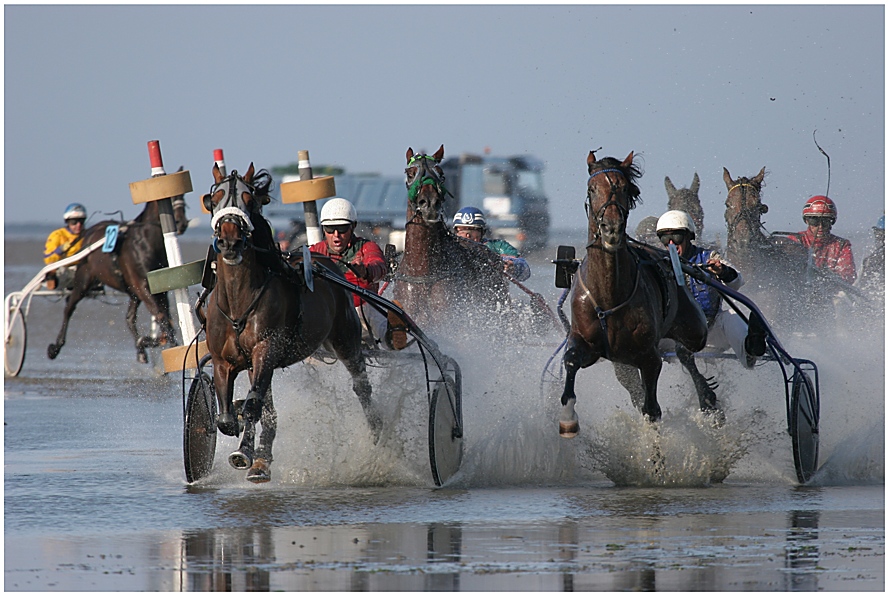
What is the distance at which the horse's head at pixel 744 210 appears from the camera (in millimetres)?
12680

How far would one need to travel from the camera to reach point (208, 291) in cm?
890

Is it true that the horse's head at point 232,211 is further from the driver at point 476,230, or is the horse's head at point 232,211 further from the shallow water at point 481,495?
the driver at point 476,230

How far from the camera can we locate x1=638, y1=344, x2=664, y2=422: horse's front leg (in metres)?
9.12

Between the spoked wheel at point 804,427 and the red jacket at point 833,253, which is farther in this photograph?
the red jacket at point 833,253

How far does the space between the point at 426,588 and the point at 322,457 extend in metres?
3.63

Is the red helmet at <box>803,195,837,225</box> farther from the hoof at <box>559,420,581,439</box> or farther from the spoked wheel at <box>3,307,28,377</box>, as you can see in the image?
the spoked wheel at <box>3,307,28,377</box>

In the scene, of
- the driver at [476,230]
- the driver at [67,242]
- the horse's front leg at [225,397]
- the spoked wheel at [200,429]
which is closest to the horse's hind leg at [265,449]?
the horse's front leg at [225,397]

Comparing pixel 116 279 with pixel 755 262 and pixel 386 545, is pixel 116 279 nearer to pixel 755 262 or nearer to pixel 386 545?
pixel 755 262

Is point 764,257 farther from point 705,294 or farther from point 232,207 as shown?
point 232,207

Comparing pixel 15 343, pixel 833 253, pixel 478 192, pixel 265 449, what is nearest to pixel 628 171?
pixel 265 449

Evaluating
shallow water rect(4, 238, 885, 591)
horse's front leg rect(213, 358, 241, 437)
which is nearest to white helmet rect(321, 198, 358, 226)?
shallow water rect(4, 238, 885, 591)

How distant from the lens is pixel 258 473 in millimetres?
8391

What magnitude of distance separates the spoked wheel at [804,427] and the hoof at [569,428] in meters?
1.61

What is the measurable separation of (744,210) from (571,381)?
438cm
